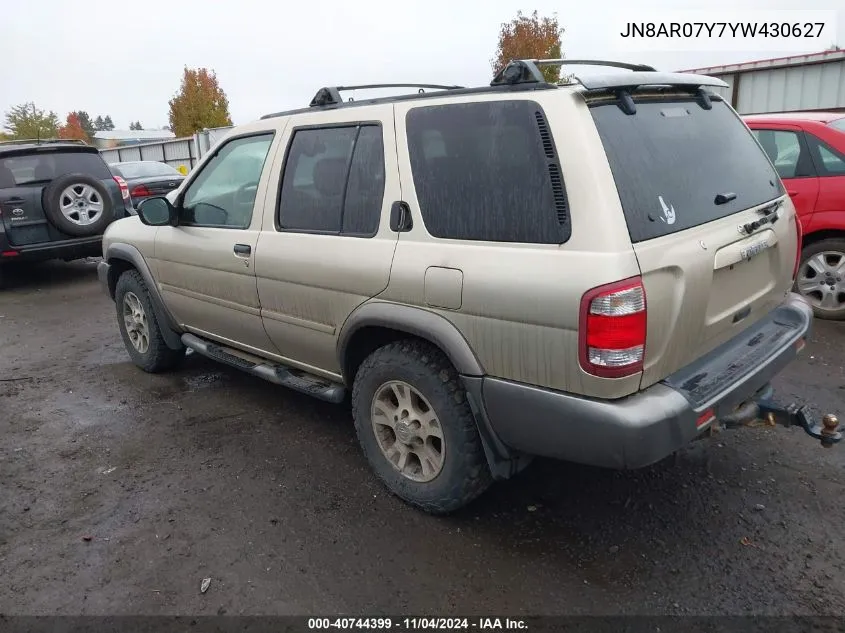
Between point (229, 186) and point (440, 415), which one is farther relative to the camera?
point (229, 186)

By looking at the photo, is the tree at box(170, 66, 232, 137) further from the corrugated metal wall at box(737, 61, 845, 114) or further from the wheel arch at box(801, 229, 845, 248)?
the wheel arch at box(801, 229, 845, 248)

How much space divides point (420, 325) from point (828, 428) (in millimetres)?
1781

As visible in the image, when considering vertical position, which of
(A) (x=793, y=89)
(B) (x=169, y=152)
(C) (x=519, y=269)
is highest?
(A) (x=793, y=89)

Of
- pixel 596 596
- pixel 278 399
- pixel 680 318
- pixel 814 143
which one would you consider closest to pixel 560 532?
pixel 596 596

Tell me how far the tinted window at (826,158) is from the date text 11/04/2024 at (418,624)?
15.3 ft

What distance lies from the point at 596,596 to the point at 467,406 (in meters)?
0.88

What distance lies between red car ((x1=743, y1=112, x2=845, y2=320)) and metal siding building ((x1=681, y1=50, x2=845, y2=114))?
18.0 ft

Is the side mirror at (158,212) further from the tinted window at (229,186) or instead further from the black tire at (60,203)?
the black tire at (60,203)

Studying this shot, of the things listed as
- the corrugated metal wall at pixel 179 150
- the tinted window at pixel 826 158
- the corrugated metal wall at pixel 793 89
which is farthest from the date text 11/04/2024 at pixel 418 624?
the corrugated metal wall at pixel 179 150

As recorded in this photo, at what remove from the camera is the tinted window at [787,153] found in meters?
5.39

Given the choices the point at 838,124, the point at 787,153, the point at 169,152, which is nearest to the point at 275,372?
the point at 787,153

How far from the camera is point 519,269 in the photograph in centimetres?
241

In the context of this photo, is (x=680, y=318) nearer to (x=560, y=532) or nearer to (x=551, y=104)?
(x=551, y=104)

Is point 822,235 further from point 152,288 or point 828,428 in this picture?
point 152,288
